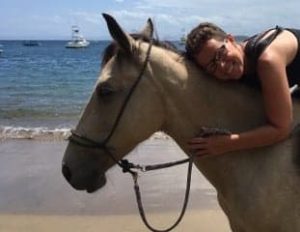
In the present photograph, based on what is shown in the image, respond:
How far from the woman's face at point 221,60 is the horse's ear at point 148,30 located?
0.97 ft

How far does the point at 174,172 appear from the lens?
9.62 m

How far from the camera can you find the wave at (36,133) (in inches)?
551

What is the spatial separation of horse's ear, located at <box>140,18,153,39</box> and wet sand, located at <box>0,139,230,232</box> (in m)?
2.78

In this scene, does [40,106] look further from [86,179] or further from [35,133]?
[86,179]

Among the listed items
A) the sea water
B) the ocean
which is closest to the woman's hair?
the sea water

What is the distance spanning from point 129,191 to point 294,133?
5.50 meters

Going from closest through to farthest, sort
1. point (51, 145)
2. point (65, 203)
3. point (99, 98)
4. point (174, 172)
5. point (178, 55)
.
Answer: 1. point (99, 98)
2. point (178, 55)
3. point (65, 203)
4. point (174, 172)
5. point (51, 145)

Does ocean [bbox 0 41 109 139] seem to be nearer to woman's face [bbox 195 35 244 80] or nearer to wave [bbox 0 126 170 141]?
wave [bbox 0 126 170 141]

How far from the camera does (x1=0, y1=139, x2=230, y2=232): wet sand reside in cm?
722

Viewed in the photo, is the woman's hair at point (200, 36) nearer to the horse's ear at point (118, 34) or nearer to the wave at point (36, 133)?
the horse's ear at point (118, 34)

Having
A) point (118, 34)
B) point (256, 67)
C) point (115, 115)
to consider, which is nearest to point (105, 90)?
point (115, 115)

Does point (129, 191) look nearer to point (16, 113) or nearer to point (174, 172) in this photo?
point (174, 172)

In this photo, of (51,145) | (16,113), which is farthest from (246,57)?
(16,113)

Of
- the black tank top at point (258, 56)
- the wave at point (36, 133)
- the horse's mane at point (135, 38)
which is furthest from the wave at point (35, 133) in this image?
the black tank top at point (258, 56)
